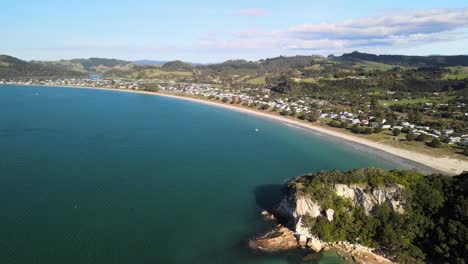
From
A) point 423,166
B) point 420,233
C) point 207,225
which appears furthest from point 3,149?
point 423,166

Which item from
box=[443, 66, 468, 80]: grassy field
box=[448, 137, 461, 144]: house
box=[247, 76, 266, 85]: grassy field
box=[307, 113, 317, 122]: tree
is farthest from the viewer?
box=[247, 76, 266, 85]: grassy field

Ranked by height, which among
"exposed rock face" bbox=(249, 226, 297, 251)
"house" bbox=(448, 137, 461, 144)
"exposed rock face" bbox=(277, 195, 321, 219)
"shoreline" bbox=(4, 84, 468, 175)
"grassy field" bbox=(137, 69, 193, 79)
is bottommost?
"shoreline" bbox=(4, 84, 468, 175)

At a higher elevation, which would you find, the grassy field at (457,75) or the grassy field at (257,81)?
the grassy field at (457,75)

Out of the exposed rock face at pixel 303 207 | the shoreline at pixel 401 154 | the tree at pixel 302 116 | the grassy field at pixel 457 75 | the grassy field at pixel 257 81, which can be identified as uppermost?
the grassy field at pixel 457 75

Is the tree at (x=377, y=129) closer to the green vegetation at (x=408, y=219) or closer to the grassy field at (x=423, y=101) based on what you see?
the grassy field at (x=423, y=101)

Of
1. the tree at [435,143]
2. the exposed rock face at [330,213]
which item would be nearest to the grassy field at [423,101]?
A: the tree at [435,143]

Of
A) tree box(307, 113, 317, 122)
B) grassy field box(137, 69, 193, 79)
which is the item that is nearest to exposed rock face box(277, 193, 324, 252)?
tree box(307, 113, 317, 122)

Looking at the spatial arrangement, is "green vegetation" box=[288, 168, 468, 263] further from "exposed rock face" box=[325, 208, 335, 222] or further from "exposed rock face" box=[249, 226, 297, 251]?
"exposed rock face" box=[249, 226, 297, 251]
